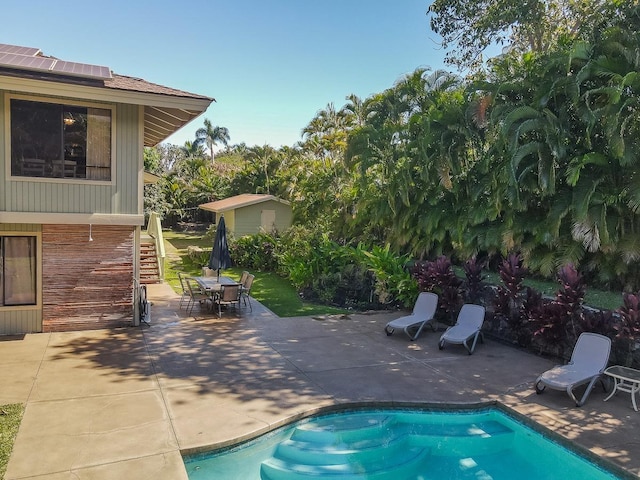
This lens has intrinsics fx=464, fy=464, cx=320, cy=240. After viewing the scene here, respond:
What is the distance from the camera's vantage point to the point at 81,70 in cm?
1059

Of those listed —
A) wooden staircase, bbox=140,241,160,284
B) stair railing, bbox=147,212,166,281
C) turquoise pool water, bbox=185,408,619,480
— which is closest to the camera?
turquoise pool water, bbox=185,408,619,480

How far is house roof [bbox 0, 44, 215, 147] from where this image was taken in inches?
382

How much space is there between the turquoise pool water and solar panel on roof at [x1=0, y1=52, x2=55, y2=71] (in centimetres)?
869

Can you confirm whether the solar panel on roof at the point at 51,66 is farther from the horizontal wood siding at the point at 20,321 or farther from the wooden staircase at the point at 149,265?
the wooden staircase at the point at 149,265

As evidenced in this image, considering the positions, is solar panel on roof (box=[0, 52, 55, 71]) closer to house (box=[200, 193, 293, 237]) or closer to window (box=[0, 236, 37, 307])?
window (box=[0, 236, 37, 307])

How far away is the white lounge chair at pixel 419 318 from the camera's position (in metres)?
11.3

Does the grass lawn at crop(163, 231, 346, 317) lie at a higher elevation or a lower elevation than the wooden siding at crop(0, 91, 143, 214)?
lower

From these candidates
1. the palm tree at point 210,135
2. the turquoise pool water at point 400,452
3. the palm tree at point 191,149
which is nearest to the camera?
the turquoise pool water at point 400,452

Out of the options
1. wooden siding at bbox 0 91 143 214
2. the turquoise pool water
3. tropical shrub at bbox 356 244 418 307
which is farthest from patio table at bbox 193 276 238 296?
the turquoise pool water

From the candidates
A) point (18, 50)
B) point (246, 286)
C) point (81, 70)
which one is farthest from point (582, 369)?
point (18, 50)

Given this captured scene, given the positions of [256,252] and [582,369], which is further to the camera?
[256,252]

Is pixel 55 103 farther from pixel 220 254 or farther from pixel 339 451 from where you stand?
pixel 339 451

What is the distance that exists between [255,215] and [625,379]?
80.8ft

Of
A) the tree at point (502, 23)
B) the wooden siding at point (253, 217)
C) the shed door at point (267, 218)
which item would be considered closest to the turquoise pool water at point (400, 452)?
the tree at point (502, 23)
